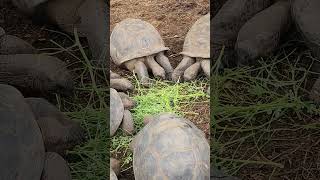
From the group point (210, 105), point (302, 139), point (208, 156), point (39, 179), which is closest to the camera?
point (39, 179)

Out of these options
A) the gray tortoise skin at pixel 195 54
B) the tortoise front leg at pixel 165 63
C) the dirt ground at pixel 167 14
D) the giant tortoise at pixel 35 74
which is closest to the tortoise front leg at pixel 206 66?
the gray tortoise skin at pixel 195 54

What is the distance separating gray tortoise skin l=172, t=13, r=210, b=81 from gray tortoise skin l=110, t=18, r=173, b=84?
0.18 ft

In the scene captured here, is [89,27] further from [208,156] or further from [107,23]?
[208,156]

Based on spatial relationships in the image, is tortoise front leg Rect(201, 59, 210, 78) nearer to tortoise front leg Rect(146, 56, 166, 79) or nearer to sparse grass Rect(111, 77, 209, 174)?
sparse grass Rect(111, 77, 209, 174)

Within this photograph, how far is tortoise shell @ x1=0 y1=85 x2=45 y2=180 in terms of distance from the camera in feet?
5.98

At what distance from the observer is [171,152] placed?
2.00m

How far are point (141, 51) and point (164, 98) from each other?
0.89 ft

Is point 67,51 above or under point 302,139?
above

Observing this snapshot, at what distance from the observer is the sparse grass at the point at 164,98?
252 cm

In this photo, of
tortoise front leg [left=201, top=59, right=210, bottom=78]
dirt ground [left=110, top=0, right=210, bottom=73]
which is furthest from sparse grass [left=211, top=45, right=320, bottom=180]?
dirt ground [left=110, top=0, right=210, bottom=73]

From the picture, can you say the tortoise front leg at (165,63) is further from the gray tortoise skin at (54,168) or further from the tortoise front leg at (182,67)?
the gray tortoise skin at (54,168)

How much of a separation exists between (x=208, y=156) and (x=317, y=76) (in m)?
0.71

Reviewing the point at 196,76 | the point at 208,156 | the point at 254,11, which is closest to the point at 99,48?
the point at 196,76

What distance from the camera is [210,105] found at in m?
2.49
